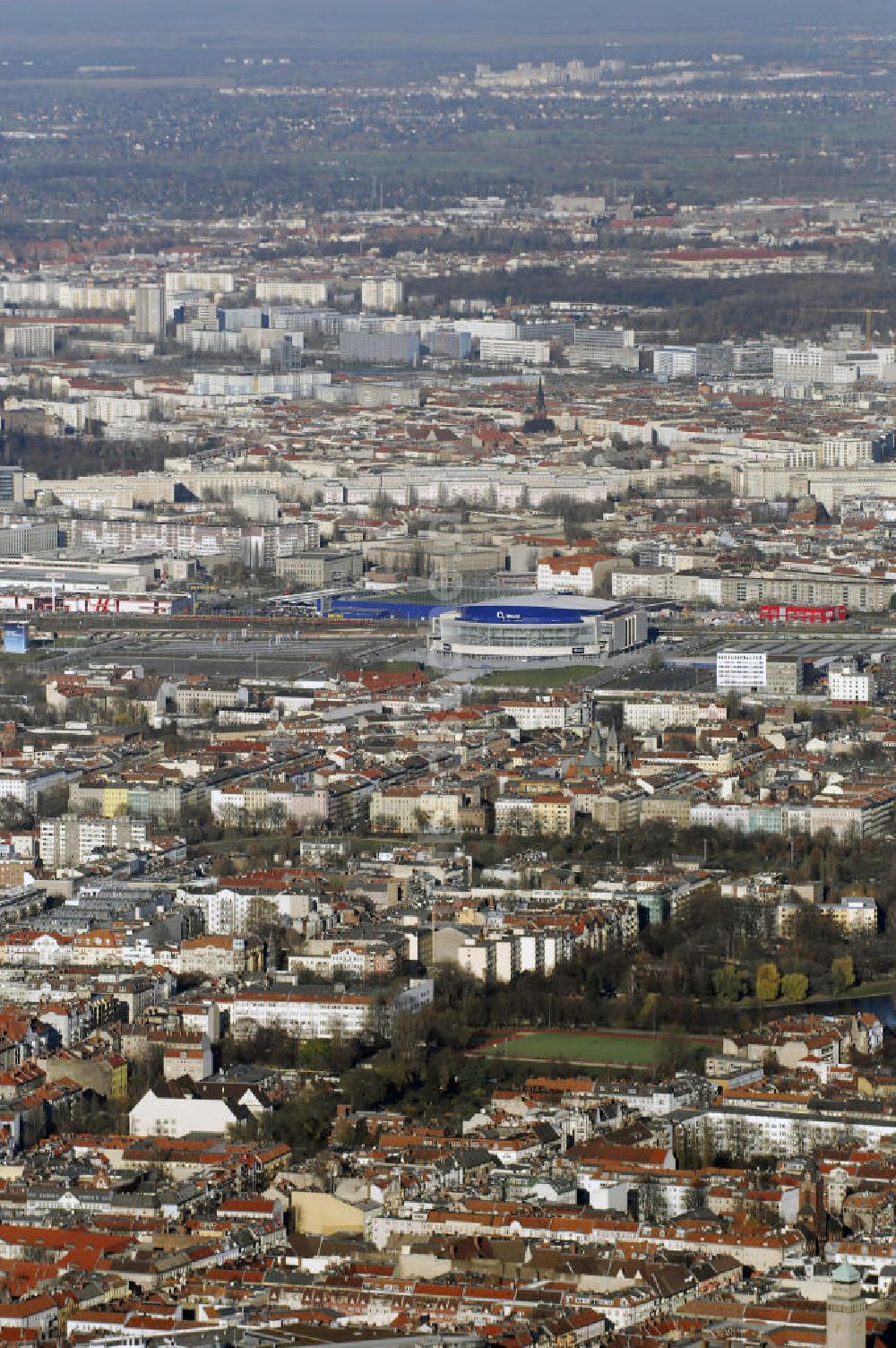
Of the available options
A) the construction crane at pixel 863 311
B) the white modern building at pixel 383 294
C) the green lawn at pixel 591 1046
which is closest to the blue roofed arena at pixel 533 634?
the green lawn at pixel 591 1046

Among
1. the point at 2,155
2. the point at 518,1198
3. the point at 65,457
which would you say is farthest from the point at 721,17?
the point at 518,1198

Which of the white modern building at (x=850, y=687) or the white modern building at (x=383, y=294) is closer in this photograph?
the white modern building at (x=850, y=687)

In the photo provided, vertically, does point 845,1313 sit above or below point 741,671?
above

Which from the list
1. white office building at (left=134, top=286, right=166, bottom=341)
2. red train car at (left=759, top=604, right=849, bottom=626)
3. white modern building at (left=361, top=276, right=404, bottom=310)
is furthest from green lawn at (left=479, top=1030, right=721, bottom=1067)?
white modern building at (left=361, top=276, right=404, bottom=310)

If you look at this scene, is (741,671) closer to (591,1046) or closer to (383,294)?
(591,1046)

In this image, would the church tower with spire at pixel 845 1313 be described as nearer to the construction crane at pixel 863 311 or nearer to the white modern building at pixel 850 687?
the white modern building at pixel 850 687

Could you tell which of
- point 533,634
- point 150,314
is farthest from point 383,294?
point 533,634

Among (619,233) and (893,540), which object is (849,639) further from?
(619,233)
